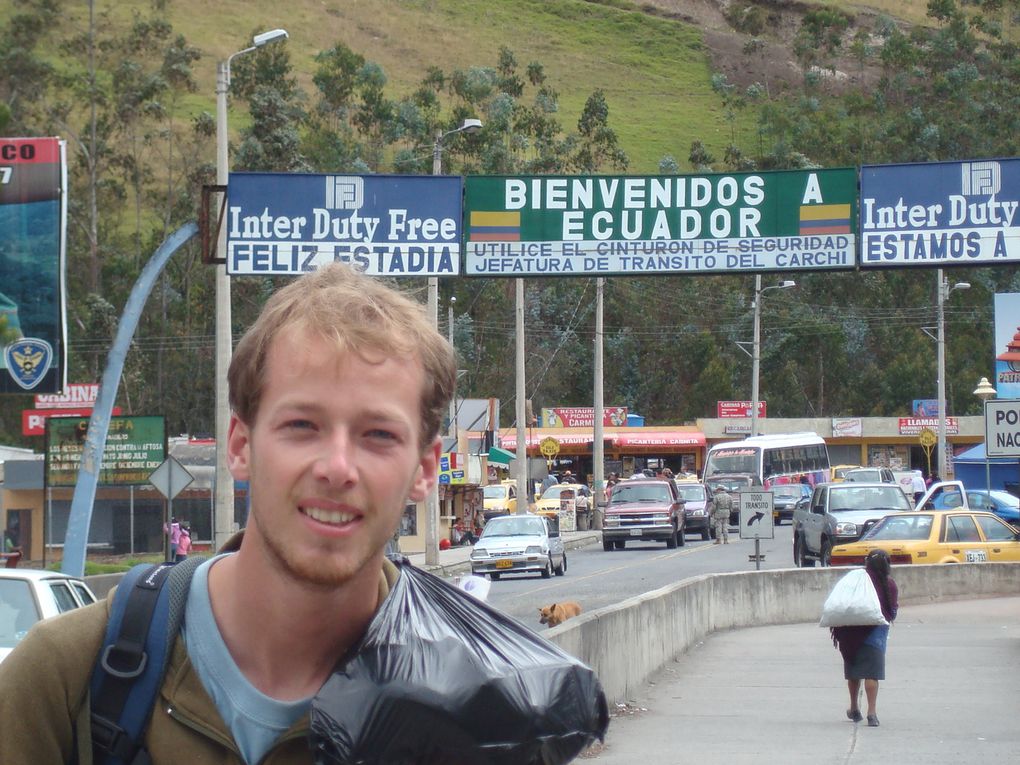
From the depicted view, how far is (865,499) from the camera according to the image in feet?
94.1

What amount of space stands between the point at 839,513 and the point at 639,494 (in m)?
11.2

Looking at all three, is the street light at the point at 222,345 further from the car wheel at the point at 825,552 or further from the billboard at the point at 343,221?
the car wheel at the point at 825,552

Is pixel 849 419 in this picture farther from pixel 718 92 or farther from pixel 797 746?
pixel 718 92

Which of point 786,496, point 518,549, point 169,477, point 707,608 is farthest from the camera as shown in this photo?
point 786,496

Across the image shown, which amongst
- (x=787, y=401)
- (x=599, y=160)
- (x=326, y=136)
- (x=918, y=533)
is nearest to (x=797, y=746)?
(x=918, y=533)

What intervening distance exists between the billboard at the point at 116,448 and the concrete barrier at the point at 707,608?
13928 millimetres

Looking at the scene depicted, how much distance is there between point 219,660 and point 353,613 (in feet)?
0.66

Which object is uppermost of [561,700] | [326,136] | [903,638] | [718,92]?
[718,92]

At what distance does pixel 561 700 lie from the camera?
2143mm

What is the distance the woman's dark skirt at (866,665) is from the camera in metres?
12.0

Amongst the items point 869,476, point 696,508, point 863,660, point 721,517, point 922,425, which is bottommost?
point 721,517

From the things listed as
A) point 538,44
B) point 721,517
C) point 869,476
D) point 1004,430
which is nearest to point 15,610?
point 1004,430

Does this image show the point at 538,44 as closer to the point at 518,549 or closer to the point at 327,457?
the point at 518,549

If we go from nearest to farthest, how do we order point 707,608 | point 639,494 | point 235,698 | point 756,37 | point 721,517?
point 235,698, point 707,608, point 639,494, point 721,517, point 756,37
